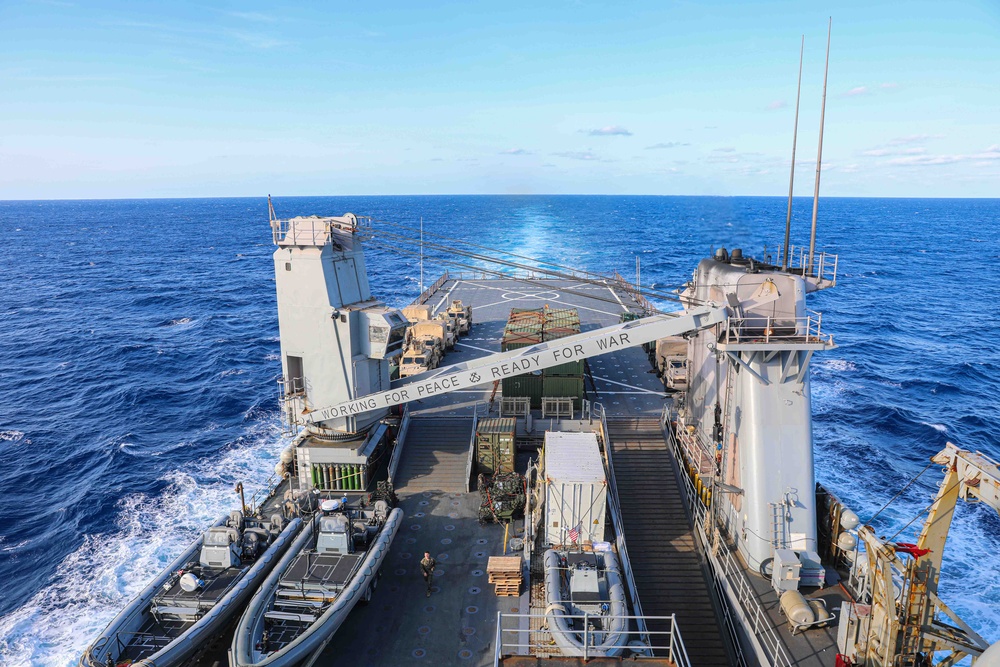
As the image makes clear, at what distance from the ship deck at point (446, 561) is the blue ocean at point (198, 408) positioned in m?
8.16

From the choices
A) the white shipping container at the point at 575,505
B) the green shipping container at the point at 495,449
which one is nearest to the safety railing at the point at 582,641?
the white shipping container at the point at 575,505

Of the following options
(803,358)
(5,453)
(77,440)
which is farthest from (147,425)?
(803,358)

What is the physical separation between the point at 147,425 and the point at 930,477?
50687mm

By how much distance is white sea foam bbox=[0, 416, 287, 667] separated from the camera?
23641 millimetres

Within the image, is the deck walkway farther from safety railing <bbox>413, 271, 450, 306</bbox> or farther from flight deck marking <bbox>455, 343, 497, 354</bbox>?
safety railing <bbox>413, 271, 450, 306</bbox>

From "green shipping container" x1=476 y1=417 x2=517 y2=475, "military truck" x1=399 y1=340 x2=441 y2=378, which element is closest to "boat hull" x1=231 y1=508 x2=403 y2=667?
"green shipping container" x1=476 y1=417 x2=517 y2=475

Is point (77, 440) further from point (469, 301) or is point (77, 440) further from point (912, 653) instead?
point (912, 653)

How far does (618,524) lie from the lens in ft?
68.6

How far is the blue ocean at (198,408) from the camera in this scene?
28.1 m

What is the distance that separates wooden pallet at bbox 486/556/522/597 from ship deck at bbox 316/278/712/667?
27cm

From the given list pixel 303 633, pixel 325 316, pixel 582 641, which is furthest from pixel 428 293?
pixel 582 641

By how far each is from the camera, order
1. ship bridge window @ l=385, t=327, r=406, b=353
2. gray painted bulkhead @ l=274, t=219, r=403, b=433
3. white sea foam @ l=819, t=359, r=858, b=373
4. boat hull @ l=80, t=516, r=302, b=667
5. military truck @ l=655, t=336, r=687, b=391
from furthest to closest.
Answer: white sea foam @ l=819, t=359, r=858, b=373, military truck @ l=655, t=336, r=687, b=391, ship bridge window @ l=385, t=327, r=406, b=353, gray painted bulkhead @ l=274, t=219, r=403, b=433, boat hull @ l=80, t=516, r=302, b=667

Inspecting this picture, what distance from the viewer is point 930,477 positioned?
3700 centimetres

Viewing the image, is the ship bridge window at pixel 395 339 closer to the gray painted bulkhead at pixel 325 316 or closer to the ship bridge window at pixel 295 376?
the gray painted bulkhead at pixel 325 316
